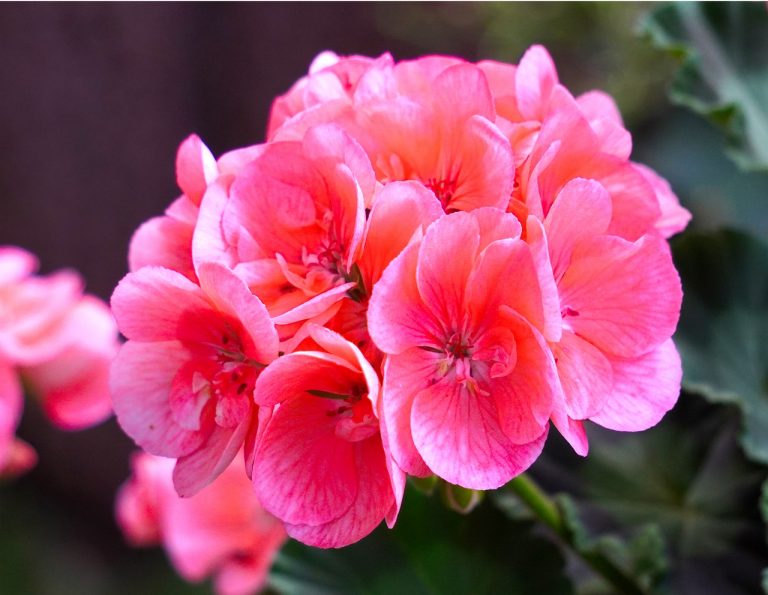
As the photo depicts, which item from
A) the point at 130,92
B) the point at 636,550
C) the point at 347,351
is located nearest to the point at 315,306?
the point at 347,351

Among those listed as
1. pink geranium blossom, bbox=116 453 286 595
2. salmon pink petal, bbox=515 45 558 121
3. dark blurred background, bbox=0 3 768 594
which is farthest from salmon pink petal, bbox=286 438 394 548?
dark blurred background, bbox=0 3 768 594

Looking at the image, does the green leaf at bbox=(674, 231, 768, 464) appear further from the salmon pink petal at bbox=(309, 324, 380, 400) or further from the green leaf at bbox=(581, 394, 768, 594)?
the salmon pink petal at bbox=(309, 324, 380, 400)

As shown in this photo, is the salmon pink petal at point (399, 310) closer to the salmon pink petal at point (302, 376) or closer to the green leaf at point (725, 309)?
the salmon pink petal at point (302, 376)

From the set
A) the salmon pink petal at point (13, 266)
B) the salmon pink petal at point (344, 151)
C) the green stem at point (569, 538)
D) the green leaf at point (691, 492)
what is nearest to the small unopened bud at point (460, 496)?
the green stem at point (569, 538)

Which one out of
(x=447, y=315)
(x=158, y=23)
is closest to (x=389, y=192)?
(x=447, y=315)

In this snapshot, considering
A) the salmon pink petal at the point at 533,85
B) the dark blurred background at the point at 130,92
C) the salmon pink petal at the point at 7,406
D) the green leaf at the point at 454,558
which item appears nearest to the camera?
the salmon pink petal at the point at 533,85

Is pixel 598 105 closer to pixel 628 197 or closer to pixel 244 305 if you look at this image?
pixel 628 197
